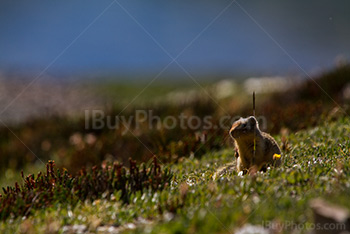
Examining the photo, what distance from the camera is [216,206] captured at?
4.96 meters

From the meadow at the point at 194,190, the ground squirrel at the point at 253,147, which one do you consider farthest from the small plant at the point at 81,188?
the ground squirrel at the point at 253,147

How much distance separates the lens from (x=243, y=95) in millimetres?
19609

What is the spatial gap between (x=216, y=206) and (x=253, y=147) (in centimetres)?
180

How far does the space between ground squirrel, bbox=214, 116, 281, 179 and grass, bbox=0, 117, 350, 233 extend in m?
0.27

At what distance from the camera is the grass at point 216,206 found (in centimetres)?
439

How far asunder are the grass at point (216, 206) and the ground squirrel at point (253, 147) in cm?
27

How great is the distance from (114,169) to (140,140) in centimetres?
589

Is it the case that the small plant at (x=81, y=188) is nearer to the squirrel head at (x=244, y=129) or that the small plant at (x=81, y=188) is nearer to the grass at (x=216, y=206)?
the grass at (x=216, y=206)

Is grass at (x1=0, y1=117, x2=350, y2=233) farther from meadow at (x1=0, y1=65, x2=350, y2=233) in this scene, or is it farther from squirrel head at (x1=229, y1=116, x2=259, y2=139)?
squirrel head at (x1=229, y1=116, x2=259, y2=139)

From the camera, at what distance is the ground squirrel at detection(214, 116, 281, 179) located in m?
6.43

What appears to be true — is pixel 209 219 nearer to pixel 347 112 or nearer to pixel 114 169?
pixel 114 169

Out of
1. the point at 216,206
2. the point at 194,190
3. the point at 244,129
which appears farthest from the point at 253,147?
the point at 216,206

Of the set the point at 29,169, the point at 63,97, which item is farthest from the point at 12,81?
the point at 29,169

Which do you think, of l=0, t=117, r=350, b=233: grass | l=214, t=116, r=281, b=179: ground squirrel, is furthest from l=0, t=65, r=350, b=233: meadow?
l=214, t=116, r=281, b=179: ground squirrel
